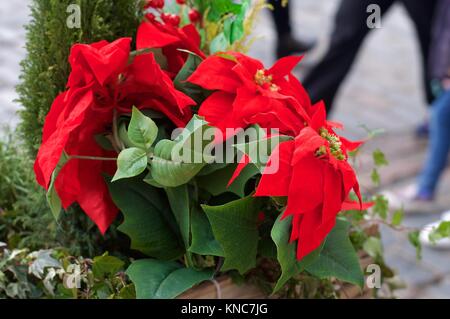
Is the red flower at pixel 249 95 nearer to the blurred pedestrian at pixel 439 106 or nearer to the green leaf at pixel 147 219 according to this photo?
the green leaf at pixel 147 219

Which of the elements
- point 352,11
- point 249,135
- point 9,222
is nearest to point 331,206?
point 249,135

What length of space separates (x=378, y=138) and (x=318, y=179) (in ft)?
8.17

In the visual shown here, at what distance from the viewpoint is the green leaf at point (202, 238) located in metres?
0.80

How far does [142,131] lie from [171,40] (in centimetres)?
17

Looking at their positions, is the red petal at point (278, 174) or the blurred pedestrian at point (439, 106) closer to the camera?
the red petal at point (278, 174)

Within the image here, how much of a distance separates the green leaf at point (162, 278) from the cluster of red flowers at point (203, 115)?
Result: 85mm

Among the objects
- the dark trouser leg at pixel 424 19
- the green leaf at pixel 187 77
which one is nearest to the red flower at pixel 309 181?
the green leaf at pixel 187 77

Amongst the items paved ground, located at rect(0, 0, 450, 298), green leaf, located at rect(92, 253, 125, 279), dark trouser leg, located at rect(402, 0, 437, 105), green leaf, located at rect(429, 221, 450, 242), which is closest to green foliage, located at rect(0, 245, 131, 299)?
green leaf, located at rect(92, 253, 125, 279)

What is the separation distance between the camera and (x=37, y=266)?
872 millimetres

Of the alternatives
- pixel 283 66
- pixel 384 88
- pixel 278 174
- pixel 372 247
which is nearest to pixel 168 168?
pixel 278 174

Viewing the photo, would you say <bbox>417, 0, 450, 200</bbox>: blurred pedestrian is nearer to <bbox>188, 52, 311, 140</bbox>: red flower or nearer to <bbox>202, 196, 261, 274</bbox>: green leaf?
<bbox>188, 52, 311, 140</bbox>: red flower

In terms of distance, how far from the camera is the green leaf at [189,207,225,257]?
80 centimetres

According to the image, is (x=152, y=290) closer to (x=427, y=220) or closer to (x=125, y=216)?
(x=125, y=216)

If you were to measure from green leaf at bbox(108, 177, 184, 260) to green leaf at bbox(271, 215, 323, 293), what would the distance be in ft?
Result: 0.58
